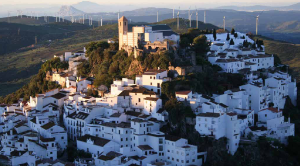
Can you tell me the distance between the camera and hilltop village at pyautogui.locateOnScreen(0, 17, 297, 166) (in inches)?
1240

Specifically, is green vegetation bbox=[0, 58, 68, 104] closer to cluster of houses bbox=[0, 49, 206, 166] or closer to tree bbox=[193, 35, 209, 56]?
cluster of houses bbox=[0, 49, 206, 166]

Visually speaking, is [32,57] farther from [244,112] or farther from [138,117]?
[244,112]

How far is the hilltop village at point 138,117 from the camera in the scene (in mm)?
31484

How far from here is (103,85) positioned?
39.7 meters

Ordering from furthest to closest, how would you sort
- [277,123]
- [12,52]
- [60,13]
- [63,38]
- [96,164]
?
[60,13] < [63,38] < [12,52] < [277,123] < [96,164]

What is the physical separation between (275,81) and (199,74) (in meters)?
6.70

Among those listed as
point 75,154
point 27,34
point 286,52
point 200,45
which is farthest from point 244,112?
point 27,34

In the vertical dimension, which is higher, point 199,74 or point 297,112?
point 199,74

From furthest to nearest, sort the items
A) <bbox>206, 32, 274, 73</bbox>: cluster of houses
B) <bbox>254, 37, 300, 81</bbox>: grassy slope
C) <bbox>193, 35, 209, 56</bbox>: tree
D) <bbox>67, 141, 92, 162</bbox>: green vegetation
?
<bbox>254, 37, 300, 81</bbox>: grassy slope → <bbox>193, 35, 209, 56</bbox>: tree → <bbox>206, 32, 274, 73</bbox>: cluster of houses → <bbox>67, 141, 92, 162</bbox>: green vegetation

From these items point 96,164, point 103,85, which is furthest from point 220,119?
point 103,85

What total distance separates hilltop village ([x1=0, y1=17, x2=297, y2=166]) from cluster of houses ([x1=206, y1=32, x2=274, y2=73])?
0.41 feet

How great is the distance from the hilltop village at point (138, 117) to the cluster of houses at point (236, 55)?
13 centimetres

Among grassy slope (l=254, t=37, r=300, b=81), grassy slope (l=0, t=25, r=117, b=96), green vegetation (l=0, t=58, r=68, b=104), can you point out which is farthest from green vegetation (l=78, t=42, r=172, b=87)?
grassy slope (l=254, t=37, r=300, b=81)

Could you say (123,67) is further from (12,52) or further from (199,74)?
(12,52)
